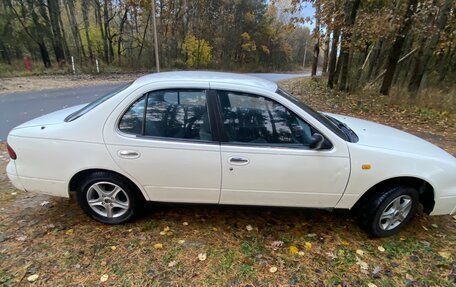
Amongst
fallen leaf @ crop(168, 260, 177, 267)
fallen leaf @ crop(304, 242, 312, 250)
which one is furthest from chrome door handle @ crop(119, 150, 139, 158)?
fallen leaf @ crop(304, 242, 312, 250)

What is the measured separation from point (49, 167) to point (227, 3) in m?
37.9

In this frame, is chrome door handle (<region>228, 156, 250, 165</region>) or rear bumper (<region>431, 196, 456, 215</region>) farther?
rear bumper (<region>431, 196, 456, 215</region>)

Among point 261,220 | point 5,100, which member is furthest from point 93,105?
point 5,100

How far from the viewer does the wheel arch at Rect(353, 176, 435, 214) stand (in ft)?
9.61

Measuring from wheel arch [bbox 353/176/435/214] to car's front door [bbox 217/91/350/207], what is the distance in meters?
0.35

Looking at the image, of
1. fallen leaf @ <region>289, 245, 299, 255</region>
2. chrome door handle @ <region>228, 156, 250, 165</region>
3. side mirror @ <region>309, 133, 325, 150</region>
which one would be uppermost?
side mirror @ <region>309, 133, 325, 150</region>

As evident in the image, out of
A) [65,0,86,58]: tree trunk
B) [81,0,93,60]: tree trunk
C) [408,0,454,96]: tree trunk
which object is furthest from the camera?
[81,0,93,60]: tree trunk

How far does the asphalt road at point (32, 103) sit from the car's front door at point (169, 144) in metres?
5.05

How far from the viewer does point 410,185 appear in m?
2.97

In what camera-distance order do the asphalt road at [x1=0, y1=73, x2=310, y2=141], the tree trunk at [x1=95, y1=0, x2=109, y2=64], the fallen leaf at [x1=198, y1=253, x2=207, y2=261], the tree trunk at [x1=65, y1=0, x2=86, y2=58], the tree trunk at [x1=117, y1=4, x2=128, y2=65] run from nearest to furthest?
the fallen leaf at [x1=198, y1=253, x2=207, y2=261], the asphalt road at [x1=0, y1=73, x2=310, y2=141], the tree trunk at [x1=65, y1=0, x2=86, y2=58], the tree trunk at [x1=95, y1=0, x2=109, y2=64], the tree trunk at [x1=117, y1=4, x2=128, y2=65]

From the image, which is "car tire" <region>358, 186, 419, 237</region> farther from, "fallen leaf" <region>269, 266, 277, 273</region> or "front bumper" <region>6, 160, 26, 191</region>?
"front bumper" <region>6, 160, 26, 191</region>

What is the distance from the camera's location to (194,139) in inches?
111

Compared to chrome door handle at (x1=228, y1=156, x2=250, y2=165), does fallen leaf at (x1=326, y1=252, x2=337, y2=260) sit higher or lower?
lower

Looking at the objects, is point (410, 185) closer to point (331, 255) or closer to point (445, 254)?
point (445, 254)
